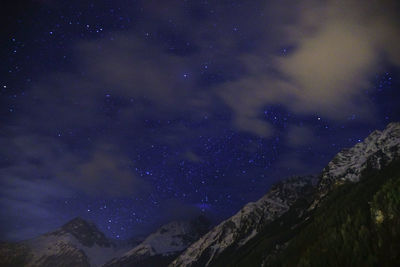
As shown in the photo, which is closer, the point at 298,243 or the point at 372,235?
the point at 372,235

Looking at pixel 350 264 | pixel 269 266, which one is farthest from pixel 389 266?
pixel 269 266

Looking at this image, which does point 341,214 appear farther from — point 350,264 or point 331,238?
point 350,264

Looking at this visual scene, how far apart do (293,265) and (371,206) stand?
48547 millimetres

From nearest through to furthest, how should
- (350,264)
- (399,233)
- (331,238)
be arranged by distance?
(350,264), (399,233), (331,238)

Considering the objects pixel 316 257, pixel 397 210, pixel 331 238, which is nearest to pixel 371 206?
→ pixel 397 210

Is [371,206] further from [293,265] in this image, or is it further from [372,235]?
[293,265]

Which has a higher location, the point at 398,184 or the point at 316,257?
the point at 398,184

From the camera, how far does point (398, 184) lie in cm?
16300

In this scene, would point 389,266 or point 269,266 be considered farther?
point 269,266

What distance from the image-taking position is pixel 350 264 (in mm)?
130875

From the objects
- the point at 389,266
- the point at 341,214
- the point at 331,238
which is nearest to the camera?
the point at 389,266

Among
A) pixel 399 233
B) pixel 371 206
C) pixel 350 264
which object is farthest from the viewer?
pixel 371 206

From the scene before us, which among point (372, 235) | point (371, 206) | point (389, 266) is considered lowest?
point (389, 266)

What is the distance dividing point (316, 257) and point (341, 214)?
4242 centimetres
